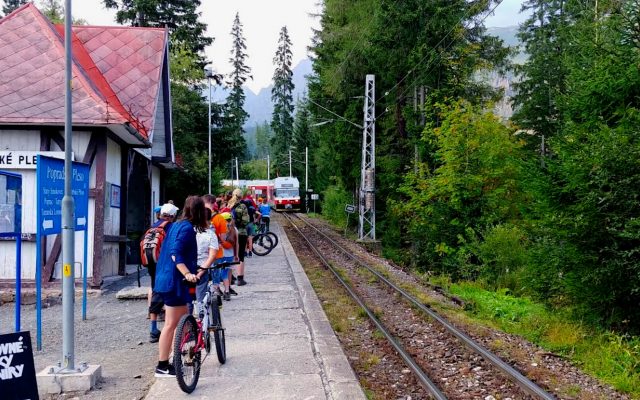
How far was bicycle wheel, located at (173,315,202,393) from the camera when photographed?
16.7 ft

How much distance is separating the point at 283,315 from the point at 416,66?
608 inches

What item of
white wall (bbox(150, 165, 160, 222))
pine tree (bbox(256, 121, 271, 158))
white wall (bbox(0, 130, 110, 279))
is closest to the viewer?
white wall (bbox(0, 130, 110, 279))

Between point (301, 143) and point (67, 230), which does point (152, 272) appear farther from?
point (301, 143)

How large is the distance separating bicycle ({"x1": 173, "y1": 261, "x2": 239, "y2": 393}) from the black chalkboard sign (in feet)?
3.72

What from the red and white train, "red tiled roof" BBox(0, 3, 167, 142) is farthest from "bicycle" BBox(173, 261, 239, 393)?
the red and white train

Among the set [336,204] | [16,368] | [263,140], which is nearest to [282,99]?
[336,204]

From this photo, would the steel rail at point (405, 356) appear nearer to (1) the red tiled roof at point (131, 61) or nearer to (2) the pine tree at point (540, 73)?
(1) the red tiled roof at point (131, 61)

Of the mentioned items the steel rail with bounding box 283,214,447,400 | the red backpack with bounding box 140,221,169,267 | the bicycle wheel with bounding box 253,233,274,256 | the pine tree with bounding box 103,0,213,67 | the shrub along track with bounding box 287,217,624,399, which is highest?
the pine tree with bounding box 103,0,213,67

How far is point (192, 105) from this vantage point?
3030 cm

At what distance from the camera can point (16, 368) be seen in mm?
4574

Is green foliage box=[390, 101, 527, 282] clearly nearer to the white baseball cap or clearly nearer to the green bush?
the white baseball cap

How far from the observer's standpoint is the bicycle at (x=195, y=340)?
514 centimetres

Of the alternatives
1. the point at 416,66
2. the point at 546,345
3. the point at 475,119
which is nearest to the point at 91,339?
the point at 546,345

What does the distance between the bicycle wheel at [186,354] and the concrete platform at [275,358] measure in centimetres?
15
